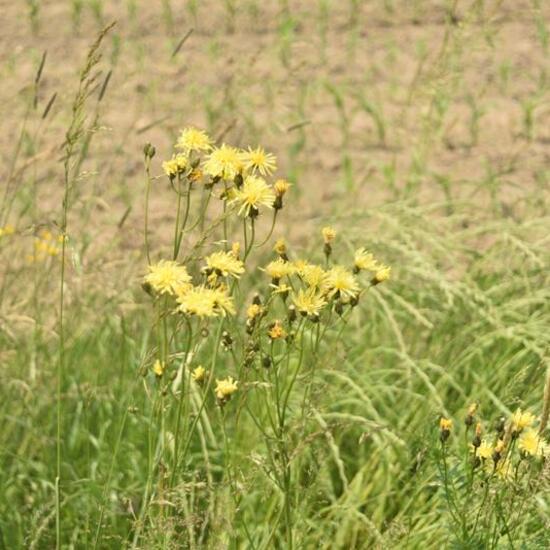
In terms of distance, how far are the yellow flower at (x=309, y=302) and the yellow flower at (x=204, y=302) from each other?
137 mm

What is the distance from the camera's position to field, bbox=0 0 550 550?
243 centimetres

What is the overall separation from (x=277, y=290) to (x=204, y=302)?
0.19 m

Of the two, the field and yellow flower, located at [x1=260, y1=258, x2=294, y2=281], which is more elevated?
yellow flower, located at [x1=260, y1=258, x2=294, y2=281]

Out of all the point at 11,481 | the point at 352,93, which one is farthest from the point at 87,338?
the point at 352,93

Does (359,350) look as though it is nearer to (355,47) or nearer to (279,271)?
(279,271)

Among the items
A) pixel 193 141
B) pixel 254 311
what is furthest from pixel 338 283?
pixel 193 141

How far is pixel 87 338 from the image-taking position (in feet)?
13.3

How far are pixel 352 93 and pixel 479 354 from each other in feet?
8.65

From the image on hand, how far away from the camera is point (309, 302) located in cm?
234

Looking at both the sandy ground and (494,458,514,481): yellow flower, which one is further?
the sandy ground

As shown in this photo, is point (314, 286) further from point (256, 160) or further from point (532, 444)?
point (532, 444)

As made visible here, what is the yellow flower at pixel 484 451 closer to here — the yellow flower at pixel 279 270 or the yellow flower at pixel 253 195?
the yellow flower at pixel 279 270

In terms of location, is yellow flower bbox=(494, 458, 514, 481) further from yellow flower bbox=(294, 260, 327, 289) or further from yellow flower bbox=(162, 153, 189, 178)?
yellow flower bbox=(162, 153, 189, 178)

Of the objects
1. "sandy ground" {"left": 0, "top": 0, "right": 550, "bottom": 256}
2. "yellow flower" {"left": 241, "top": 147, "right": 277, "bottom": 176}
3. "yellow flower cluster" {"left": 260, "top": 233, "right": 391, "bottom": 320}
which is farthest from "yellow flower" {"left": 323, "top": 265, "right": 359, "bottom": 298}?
"sandy ground" {"left": 0, "top": 0, "right": 550, "bottom": 256}
